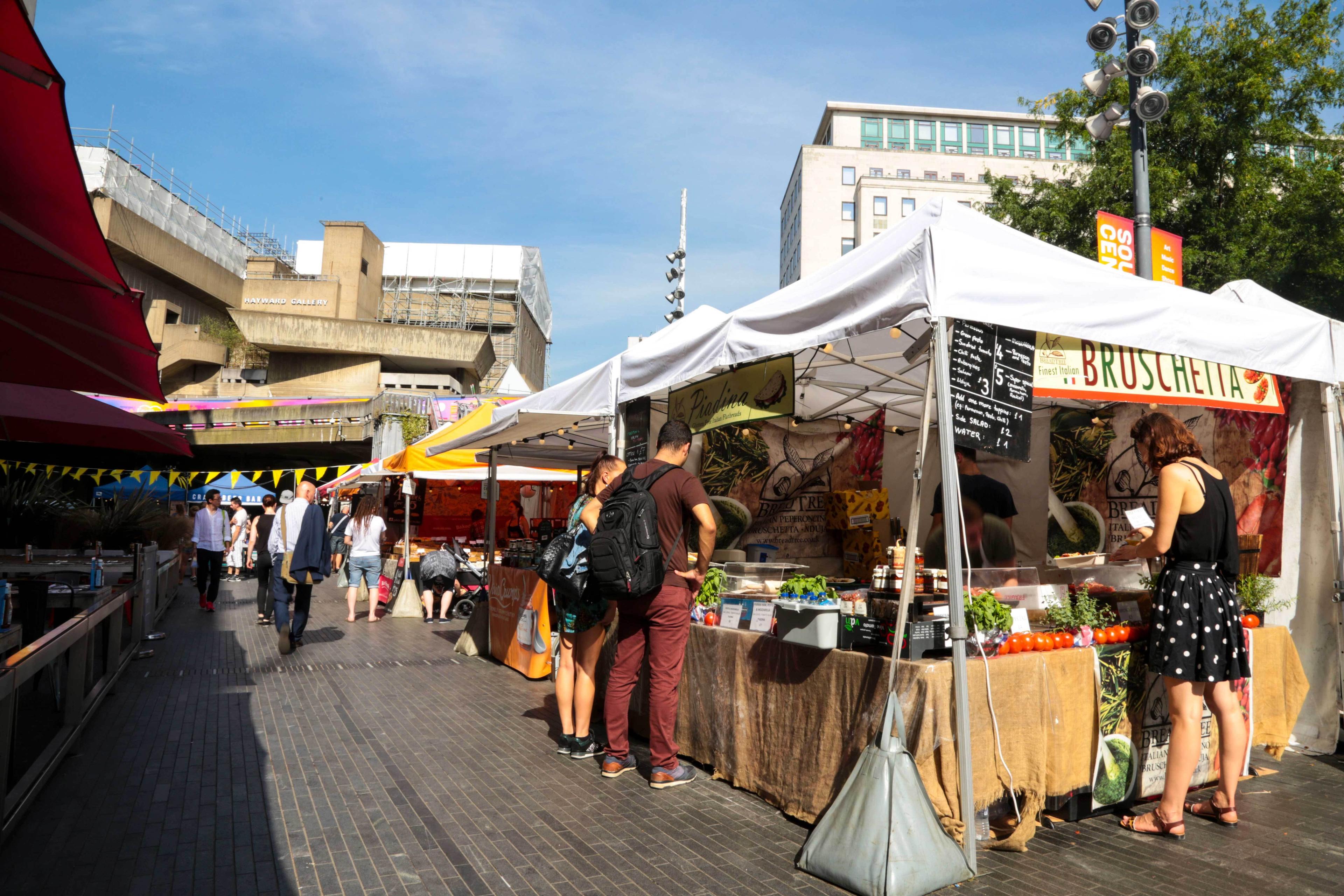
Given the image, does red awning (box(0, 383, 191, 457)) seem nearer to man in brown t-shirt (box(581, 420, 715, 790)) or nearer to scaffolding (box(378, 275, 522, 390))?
man in brown t-shirt (box(581, 420, 715, 790))

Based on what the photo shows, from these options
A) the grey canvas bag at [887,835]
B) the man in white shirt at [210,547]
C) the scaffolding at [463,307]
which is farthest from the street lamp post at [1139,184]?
the scaffolding at [463,307]

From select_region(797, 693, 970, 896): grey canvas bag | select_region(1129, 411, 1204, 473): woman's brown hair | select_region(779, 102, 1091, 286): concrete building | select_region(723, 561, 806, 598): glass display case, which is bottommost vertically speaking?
select_region(797, 693, 970, 896): grey canvas bag

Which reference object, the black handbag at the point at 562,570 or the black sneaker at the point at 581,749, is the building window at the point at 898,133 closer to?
the black handbag at the point at 562,570

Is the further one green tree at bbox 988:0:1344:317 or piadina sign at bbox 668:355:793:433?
green tree at bbox 988:0:1344:317

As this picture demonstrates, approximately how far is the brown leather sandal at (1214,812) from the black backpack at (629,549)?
9.68 feet

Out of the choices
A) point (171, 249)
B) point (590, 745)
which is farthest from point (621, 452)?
point (171, 249)

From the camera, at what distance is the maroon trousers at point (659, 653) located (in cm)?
470

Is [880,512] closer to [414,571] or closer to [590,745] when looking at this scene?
[590,745]

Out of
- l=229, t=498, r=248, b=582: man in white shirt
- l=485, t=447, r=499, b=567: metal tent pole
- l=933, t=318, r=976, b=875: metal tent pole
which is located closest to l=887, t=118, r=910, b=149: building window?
l=229, t=498, r=248, b=582: man in white shirt

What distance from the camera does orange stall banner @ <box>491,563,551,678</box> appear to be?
767cm

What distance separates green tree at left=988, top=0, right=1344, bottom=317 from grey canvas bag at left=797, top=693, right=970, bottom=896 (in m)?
18.2

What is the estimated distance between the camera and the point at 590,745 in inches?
212

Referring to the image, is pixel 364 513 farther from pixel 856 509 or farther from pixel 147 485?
pixel 147 485

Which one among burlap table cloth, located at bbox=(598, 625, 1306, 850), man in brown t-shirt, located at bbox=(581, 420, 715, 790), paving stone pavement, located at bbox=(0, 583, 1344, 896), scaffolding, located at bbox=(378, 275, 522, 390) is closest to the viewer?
paving stone pavement, located at bbox=(0, 583, 1344, 896)
